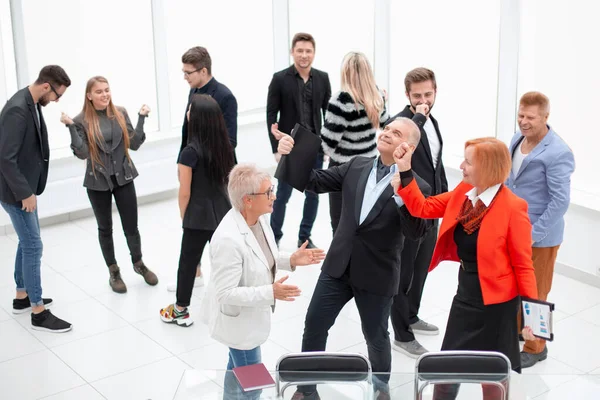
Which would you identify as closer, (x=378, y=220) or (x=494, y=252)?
(x=494, y=252)

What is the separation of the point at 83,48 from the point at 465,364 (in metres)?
5.71

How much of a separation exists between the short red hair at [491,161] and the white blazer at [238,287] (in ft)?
3.38

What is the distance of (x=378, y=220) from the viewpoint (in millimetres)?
4094

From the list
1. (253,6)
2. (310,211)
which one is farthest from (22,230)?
(253,6)

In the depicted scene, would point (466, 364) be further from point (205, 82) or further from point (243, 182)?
point (205, 82)

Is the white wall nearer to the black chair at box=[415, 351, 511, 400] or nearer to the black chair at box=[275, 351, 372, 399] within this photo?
the black chair at box=[415, 351, 511, 400]

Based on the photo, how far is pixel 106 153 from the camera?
596 cm

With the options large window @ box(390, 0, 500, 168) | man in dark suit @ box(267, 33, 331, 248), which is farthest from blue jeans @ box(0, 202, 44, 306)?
large window @ box(390, 0, 500, 168)

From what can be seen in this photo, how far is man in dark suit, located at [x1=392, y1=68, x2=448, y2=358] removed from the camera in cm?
497

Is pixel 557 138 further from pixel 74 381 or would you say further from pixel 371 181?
pixel 74 381

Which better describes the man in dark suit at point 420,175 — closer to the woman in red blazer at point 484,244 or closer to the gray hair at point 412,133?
the gray hair at point 412,133

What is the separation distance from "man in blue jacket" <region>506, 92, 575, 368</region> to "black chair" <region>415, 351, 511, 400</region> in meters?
1.40

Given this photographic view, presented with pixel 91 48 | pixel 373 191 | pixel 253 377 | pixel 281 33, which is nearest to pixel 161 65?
pixel 91 48

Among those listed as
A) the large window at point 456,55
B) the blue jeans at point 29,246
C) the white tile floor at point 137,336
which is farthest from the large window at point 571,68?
the blue jeans at point 29,246
